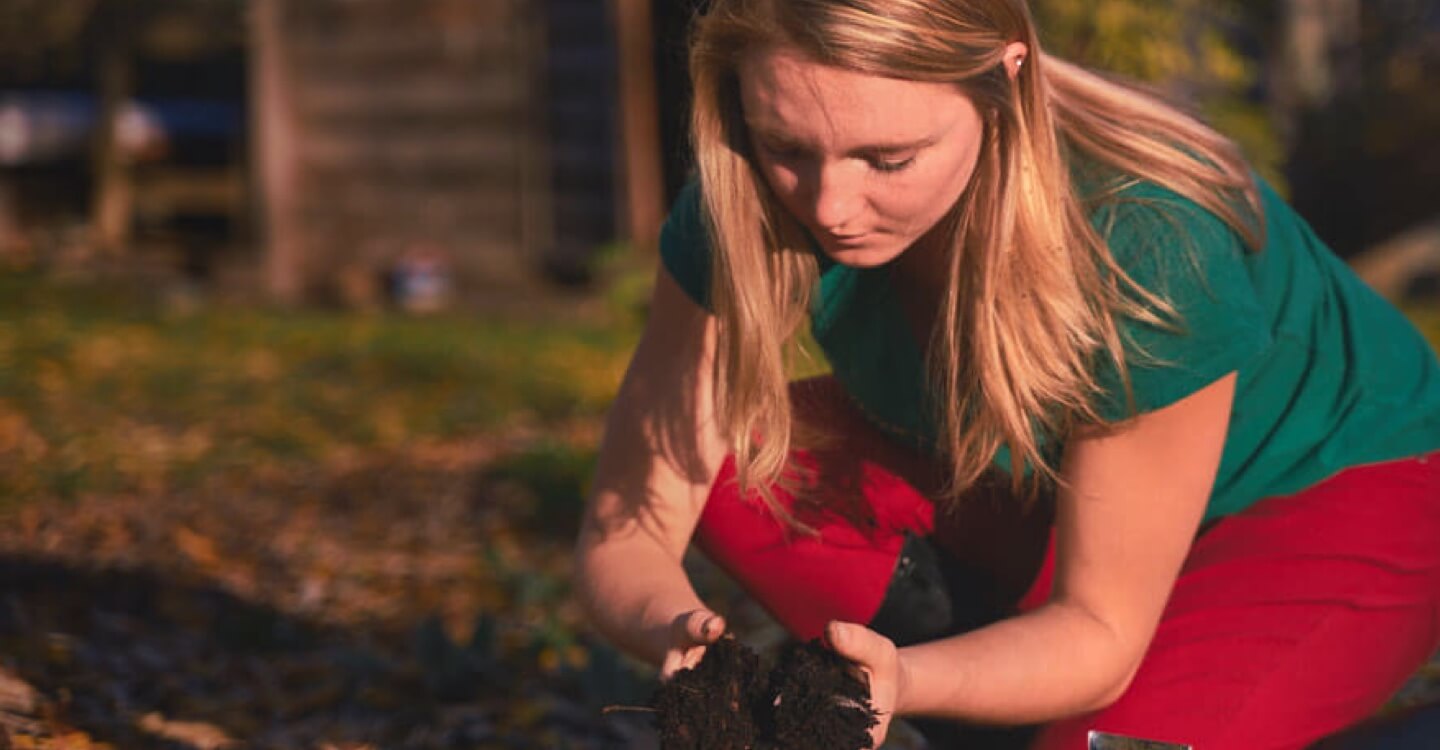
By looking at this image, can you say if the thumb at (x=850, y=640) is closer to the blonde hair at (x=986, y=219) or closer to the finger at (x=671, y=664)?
the finger at (x=671, y=664)

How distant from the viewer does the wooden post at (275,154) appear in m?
9.59

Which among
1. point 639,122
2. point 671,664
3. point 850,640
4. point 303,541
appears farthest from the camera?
point 639,122

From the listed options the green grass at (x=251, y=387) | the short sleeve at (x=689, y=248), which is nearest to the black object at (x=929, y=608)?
the short sleeve at (x=689, y=248)

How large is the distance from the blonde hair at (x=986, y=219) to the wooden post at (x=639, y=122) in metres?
6.40

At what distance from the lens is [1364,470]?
2102mm

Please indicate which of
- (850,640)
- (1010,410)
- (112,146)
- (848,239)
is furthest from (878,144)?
(112,146)

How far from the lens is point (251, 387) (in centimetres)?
617

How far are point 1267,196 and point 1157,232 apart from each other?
1.23ft

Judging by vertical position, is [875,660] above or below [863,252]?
below

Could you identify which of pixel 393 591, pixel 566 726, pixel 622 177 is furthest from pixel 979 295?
pixel 622 177

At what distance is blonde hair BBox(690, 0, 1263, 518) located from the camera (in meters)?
1.68

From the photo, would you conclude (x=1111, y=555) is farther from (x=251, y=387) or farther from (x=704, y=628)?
(x=251, y=387)

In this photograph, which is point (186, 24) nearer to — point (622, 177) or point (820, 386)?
point (622, 177)

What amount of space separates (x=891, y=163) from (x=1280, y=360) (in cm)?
68
